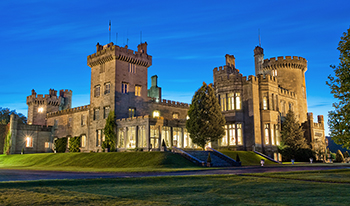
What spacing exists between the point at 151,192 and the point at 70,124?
2123 inches

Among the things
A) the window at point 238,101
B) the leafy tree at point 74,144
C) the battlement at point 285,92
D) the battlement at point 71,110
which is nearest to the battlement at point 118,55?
the battlement at point 71,110

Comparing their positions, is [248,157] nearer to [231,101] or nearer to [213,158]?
[213,158]

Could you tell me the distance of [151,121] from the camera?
147 feet

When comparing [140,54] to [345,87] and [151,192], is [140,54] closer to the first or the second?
[345,87]

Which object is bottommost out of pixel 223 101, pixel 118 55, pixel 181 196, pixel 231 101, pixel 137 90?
pixel 181 196

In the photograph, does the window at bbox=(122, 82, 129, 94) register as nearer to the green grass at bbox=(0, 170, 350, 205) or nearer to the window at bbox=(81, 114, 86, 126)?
the window at bbox=(81, 114, 86, 126)

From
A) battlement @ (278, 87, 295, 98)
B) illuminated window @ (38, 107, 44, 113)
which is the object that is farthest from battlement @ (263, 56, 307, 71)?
illuminated window @ (38, 107, 44, 113)

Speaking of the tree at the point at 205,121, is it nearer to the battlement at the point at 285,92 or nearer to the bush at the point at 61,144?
the battlement at the point at 285,92

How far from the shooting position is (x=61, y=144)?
200 ft

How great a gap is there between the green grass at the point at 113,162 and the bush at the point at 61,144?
14574mm

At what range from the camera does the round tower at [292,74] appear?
2211 inches

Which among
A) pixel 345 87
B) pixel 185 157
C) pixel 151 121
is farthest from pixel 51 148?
pixel 345 87

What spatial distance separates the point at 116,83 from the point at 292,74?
3183 centimetres

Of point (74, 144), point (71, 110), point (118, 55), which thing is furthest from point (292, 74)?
point (71, 110)
